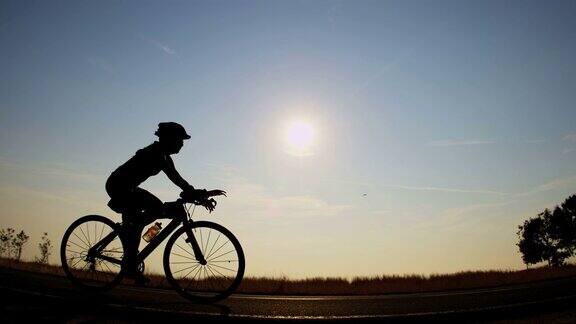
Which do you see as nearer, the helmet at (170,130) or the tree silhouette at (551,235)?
the helmet at (170,130)

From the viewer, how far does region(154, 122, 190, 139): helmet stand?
5688 millimetres

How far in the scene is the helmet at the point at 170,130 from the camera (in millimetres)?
5688

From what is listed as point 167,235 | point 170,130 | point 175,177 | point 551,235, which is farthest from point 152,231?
point 551,235

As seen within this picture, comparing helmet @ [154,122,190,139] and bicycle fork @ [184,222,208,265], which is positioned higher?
helmet @ [154,122,190,139]

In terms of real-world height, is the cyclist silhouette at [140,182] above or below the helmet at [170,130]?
below

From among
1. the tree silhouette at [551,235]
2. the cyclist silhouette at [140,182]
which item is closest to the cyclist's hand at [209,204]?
the cyclist silhouette at [140,182]

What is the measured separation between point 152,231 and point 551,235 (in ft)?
252

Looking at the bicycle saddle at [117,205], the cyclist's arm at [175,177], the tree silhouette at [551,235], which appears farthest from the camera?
the tree silhouette at [551,235]

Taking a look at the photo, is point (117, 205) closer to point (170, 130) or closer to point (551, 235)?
point (170, 130)

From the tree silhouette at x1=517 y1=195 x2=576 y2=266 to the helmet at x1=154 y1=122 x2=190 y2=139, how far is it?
72.8m

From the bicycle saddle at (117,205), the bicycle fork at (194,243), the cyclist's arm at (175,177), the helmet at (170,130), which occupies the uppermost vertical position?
the helmet at (170,130)

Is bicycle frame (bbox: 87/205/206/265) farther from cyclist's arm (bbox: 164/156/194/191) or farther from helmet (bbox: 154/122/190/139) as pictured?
helmet (bbox: 154/122/190/139)

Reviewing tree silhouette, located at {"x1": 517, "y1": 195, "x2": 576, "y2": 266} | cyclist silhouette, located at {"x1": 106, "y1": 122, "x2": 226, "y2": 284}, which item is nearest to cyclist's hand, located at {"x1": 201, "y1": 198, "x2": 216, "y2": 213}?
cyclist silhouette, located at {"x1": 106, "y1": 122, "x2": 226, "y2": 284}

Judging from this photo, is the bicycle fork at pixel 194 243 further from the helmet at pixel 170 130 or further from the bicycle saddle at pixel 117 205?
the helmet at pixel 170 130
